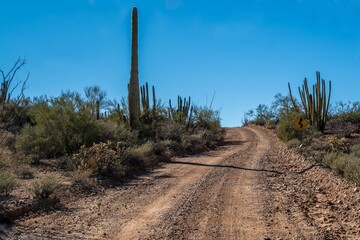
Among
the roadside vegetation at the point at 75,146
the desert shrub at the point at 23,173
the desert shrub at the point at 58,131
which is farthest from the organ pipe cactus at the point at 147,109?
the desert shrub at the point at 23,173

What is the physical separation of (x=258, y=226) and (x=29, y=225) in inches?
166

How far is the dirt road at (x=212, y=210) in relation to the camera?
727cm

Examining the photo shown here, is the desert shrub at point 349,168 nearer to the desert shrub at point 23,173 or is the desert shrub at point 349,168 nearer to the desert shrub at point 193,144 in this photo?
the desert shrub at point 23,173

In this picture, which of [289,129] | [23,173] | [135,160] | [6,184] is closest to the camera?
[6,184]

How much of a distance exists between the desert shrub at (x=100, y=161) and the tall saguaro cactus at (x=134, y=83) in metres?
8.05

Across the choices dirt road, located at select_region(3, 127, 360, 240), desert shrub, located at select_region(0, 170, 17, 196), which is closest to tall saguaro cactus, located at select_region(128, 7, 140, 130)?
dirt road, located at select_region(3, 127, 360, 240)

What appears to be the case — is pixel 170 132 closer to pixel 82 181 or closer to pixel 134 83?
pixel 134 83

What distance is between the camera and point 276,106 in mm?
57750

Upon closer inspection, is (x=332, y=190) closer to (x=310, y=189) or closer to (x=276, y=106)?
(x=310, y=189)

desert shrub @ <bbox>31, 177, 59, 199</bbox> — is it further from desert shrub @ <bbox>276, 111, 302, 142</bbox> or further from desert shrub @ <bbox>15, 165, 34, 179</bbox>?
desert shrub @ <bbox>276, 111, 302, 142</bbox>

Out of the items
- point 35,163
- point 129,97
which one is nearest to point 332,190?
point 35,163

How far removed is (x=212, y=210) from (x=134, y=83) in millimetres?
14560

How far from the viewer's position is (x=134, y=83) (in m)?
22.6

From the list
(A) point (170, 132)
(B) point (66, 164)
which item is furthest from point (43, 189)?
(A) point (170, 132)
